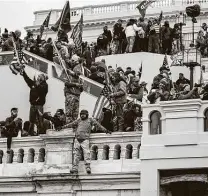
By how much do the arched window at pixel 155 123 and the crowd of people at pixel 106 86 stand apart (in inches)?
17.5

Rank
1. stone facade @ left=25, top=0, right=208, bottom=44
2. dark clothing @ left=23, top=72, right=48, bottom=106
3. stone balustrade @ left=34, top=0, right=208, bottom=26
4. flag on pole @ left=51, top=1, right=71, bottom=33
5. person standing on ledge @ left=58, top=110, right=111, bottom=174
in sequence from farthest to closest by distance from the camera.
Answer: stone balustrade @ left=34, top=0, right=208, bottom=26, stone facade @ left=25, top=0, right=208, bottom=44, flag on pole @ left=51, top=1, right=71, bottom=33, dark clothing @ left=23, top=72, right=48, bottom=106, person standing on ledge @ left=58, top=110, right=111, bottom=174

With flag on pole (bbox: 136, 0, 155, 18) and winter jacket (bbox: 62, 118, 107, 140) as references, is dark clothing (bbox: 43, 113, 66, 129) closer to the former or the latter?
winter jacket (bbox: 62, 118, 107, 140)

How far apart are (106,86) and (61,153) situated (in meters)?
4.93

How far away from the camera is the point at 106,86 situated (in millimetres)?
25781

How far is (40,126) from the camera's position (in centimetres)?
2380

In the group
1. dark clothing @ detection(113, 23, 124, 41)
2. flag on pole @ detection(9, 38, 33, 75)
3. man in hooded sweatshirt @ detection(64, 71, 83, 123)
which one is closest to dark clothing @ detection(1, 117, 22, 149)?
man in hooded sweatshirt @ detection(64, 71, 83, 123)

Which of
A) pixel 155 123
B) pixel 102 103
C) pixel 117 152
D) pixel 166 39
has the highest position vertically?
pixel 166 39

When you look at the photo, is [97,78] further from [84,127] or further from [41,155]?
[84,127]

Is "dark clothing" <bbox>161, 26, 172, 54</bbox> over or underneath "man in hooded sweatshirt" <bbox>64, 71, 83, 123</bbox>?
over

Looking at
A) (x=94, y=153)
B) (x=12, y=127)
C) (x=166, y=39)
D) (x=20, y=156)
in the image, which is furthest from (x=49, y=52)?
(x=94, y=153)

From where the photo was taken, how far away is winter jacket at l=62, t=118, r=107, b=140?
69.5 feet

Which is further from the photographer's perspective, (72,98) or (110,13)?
(110,13)

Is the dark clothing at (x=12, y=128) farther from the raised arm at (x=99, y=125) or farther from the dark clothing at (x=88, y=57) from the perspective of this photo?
the dark clothing at (x=88, y=57)

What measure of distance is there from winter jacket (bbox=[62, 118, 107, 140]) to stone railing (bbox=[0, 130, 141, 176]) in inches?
6.9
